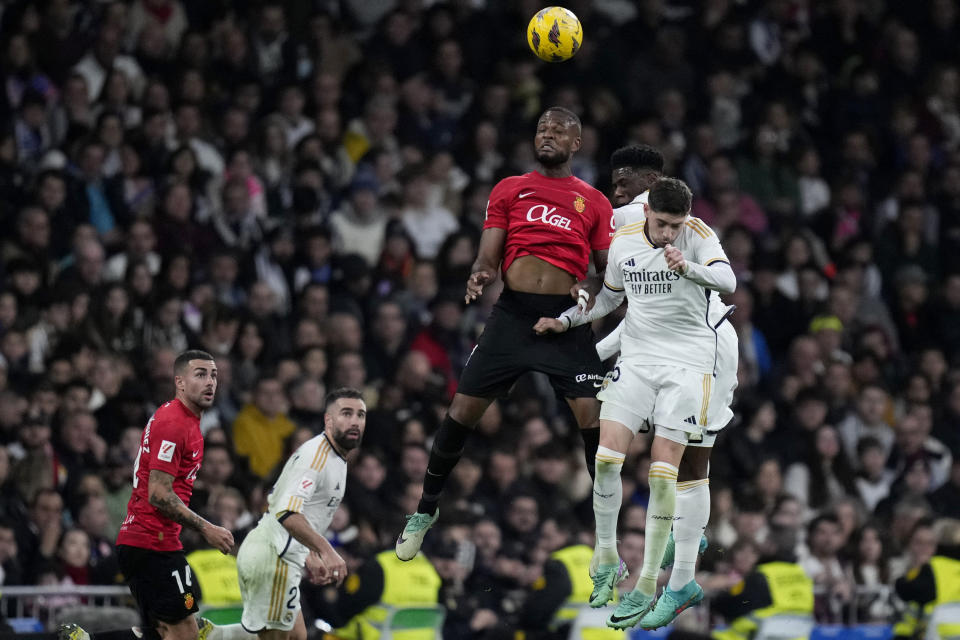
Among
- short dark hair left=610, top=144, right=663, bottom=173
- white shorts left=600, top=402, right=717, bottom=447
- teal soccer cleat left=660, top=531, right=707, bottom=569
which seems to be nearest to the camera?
white shorts left=600, top=402, right=717, bottom=447

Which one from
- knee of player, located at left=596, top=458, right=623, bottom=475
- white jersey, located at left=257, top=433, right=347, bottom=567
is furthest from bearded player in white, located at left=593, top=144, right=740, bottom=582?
white jersey, located at left=257, top=433, right=347, bottom=567

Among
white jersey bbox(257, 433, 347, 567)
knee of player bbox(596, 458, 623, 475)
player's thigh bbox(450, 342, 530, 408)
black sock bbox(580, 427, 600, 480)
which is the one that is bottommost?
white jersey bbox(257, 433, 347, 567)

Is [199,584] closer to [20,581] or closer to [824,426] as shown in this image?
[20,581]

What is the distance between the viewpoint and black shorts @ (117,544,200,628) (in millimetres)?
12125

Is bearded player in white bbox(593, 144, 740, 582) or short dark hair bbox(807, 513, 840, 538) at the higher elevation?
bearded player in white bbox(593, 144, 740, 582)

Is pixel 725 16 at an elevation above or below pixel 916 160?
above

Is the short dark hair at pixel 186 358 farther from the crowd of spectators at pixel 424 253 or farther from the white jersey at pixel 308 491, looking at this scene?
the crowd of spectators at pixel 424 253

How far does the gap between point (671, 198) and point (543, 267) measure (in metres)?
1.13

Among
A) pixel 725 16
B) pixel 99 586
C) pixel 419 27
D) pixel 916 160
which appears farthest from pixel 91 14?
pixel 916 160

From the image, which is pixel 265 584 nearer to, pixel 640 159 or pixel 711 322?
pixel 711 322

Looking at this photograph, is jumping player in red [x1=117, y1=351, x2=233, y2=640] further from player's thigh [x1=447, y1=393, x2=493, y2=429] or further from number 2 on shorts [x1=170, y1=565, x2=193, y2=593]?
player's thigh [x1=447, y1=393, x2=493, y2=429]

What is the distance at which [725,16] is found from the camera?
21375 mm

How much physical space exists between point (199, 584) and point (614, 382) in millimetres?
4468

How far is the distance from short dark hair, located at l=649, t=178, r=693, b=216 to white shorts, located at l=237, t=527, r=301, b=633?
4117 millimetres
